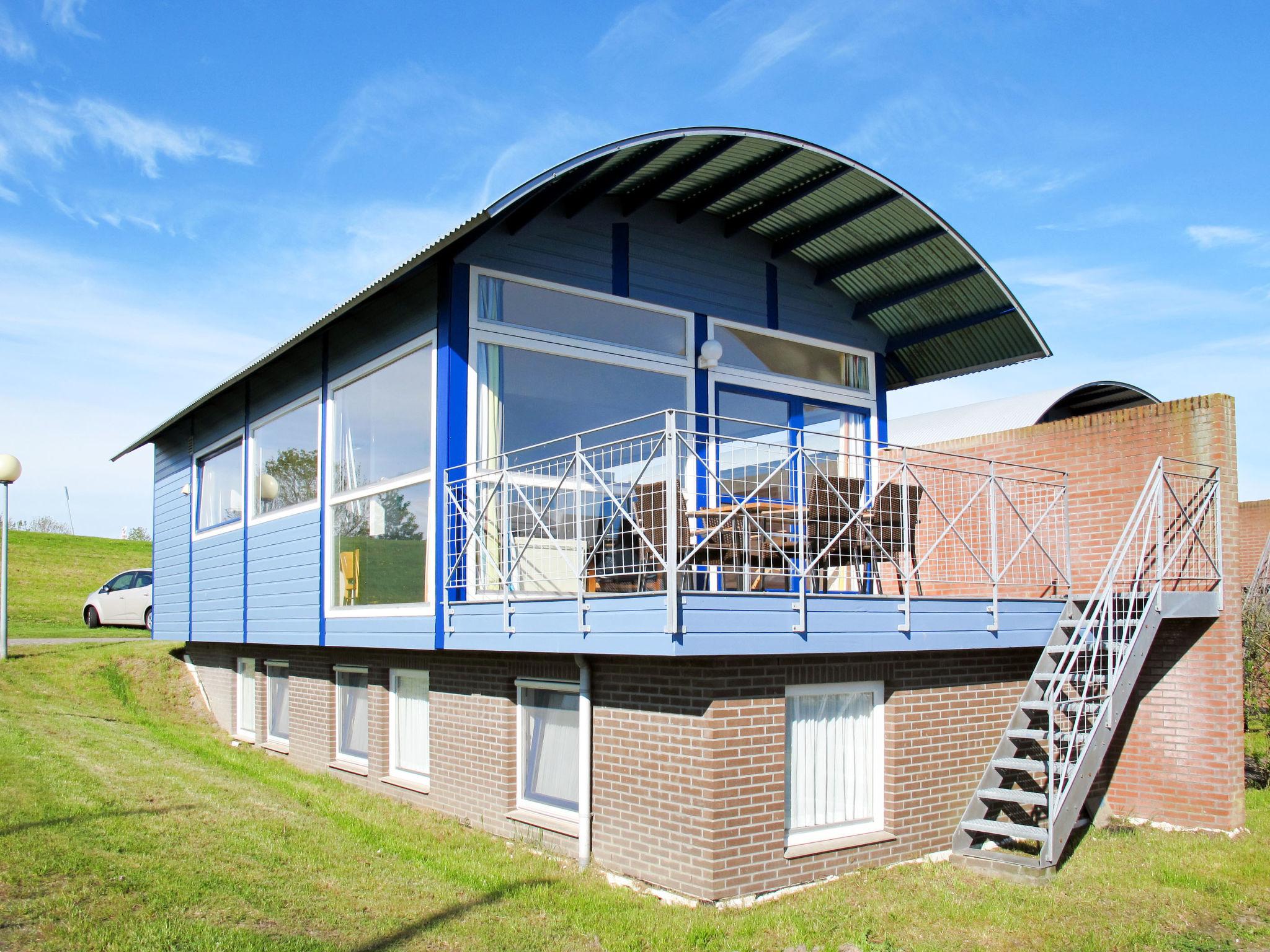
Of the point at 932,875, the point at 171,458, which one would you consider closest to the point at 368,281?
the point at 932,875

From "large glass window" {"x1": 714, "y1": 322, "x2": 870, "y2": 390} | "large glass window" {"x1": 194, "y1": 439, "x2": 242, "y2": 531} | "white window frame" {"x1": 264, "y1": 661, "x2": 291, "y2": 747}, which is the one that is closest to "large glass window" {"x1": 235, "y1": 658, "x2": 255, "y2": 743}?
"white window frame" {"x1": 264, "y1": 661, "x2": 291, "y2": 747}

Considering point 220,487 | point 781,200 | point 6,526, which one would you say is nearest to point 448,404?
point 781,200

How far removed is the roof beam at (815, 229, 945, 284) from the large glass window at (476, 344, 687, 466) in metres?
2.57

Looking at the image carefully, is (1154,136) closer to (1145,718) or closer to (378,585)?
(1145,718)

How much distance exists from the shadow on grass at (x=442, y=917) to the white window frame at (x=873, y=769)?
176 cm

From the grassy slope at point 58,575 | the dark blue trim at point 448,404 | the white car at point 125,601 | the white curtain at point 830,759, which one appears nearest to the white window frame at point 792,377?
the dark blue trim at point 448,404

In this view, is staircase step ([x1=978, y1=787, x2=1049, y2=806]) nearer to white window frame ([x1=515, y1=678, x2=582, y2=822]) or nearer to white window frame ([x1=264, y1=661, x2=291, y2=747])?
white window frame ([x1=515, y1=678, x2=582, y2=822])

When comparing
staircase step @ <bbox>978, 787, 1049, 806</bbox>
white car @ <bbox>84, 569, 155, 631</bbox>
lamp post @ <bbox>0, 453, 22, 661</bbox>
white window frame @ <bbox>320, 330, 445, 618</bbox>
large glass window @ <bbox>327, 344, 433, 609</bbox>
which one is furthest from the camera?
white car @ <bbox>84, 569, 155, 631</bbox>

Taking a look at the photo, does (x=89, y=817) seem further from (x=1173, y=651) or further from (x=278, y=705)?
(x=1173, y=651)

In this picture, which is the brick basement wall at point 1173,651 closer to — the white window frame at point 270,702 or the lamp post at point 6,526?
the white window frame at point 270,702

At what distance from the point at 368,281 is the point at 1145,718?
7.66 metres

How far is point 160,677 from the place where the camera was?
53.9 ft

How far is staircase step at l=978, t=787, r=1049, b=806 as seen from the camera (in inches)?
286

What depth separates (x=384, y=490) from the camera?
Answer: 9.65 metres
